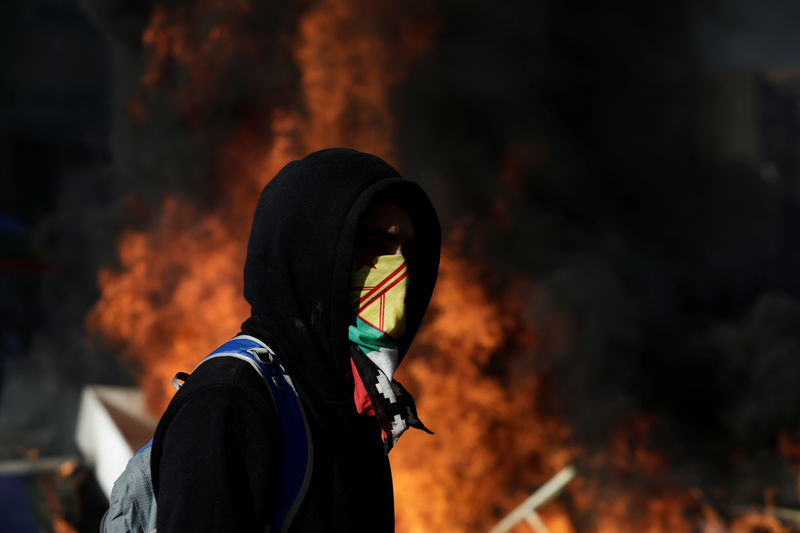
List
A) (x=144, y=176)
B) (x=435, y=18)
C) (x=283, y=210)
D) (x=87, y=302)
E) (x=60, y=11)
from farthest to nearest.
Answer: (x=60, y=11) < (x=87, y=302) < (x=144, y=176) < (x=435, y=18) < (x=283, y=210)

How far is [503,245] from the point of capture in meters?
10.7

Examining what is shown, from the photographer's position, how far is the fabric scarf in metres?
1.45

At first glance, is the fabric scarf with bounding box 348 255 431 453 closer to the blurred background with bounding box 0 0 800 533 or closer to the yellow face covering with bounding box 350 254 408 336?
the yellow face covering with bounding box 350 254 408 336

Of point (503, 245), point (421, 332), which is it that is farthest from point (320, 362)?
point (503, 245)

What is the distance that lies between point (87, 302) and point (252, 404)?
14.8 meters

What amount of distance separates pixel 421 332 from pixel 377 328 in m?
8.29

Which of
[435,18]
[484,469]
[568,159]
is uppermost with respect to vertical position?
[435,18]

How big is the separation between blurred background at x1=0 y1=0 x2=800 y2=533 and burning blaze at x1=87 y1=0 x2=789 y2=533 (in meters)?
0.03

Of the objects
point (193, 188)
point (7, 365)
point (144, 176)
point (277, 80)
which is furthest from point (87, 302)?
point (277, 80)

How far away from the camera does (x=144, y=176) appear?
1215 centimetres

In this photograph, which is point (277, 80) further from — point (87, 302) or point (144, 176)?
point (87, 302)

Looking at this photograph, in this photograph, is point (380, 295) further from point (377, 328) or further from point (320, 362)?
point (320, 362)

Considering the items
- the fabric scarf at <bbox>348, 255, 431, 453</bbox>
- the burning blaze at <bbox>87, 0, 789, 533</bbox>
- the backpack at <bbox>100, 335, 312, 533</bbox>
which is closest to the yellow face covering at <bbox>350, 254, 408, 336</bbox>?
the fabric scarf at <bbox>348, 255, 431, 453</bbox>

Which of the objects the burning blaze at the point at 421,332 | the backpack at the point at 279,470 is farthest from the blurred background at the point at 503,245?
the backpack at the point at 279,470
